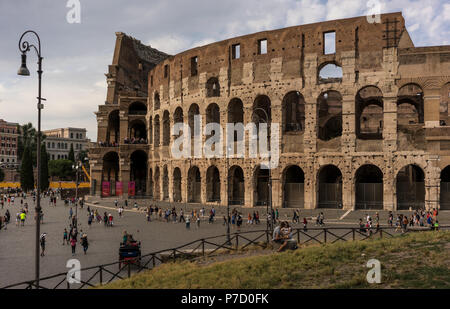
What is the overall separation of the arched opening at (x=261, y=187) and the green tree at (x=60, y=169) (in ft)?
228

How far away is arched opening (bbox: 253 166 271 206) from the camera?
130 feet

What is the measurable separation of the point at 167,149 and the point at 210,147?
8551mm

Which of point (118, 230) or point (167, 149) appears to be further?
point (167, 149)

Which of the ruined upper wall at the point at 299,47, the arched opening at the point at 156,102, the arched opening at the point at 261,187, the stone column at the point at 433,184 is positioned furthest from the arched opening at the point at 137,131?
the stone column at the point at 433,184

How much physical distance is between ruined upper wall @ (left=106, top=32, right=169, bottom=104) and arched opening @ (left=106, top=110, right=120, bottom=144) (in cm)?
244

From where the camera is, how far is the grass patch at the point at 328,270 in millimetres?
10648

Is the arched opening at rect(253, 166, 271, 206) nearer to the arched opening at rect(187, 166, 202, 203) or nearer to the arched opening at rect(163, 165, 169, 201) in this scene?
the arched opening at rect(187, 166, 202, 203)

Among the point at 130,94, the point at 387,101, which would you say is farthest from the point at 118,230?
the point at 130,94

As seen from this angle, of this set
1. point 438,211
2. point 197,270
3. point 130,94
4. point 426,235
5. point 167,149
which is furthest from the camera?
point 130,94

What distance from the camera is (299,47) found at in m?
37.1

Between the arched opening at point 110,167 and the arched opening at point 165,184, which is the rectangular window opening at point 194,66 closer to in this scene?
the arched opening at point 165,184

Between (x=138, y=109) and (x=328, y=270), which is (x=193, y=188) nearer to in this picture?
(x=138, y=109)
